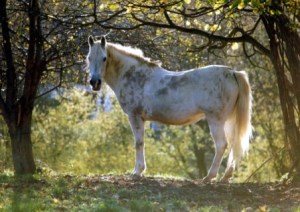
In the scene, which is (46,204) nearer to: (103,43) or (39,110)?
(103,43)

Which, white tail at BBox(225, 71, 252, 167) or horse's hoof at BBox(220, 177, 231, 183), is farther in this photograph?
horse's hoof at BBox(220, 177, 231, 183)

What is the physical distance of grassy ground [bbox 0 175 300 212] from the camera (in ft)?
25.7

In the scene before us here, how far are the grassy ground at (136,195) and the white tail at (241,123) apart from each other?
0.78 metres

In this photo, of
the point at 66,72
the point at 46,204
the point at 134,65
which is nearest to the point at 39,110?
the point at 66,72

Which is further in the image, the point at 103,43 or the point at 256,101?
the point at 256,101

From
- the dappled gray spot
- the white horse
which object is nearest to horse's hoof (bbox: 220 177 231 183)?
the white horse

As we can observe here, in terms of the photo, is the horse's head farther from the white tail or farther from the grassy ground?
the white tail

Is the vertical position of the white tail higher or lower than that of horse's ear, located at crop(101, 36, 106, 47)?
lower

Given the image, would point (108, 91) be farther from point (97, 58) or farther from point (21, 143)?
point (97, 58)

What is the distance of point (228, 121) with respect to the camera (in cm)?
1150

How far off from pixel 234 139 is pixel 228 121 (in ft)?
1.29

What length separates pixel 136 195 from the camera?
9.09 metres

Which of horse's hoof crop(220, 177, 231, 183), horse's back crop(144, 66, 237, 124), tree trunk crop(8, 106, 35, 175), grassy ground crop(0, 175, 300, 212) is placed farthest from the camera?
tree trunk crop(8, 106, 35, 175)

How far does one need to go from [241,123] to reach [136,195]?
10.4 ft
